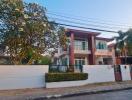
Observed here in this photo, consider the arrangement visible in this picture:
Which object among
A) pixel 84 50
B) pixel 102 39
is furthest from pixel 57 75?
pixel 102 39

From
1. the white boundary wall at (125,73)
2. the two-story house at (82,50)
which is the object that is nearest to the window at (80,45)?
the two-story house at (82,50)

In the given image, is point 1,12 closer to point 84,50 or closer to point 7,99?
point 7,99

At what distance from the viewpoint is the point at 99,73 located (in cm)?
2470

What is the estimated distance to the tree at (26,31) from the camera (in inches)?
828

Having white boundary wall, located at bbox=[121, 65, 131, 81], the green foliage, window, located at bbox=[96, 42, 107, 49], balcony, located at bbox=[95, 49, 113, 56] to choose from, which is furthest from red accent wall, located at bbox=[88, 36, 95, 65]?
white boundary wall, located at bbox=[121, 65, 131, 81]

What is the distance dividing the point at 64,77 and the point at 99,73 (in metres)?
5.08

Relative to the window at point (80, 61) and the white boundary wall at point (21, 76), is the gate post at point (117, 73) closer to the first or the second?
the white boundary wall at point (21, 76)

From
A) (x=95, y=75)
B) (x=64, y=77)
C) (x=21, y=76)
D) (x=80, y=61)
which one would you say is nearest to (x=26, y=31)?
(x=21, y=76)

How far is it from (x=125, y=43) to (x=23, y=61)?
1743 cm

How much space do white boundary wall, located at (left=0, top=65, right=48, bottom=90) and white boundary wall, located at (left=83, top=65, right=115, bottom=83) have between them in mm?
5178

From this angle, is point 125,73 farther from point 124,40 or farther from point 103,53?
point 103,53

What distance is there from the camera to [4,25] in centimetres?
2123

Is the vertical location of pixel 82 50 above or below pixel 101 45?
below

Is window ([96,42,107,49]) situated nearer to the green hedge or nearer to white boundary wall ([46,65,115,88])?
white boundary wall ([46,65,115,88])
